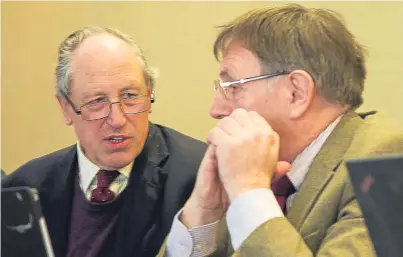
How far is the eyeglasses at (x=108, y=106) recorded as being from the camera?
62.1 inches

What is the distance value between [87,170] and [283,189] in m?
0.61

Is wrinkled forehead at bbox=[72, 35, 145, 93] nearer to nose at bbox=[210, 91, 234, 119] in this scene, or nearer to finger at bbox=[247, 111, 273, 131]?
nose at bbox=[210, 91, 234, 119]

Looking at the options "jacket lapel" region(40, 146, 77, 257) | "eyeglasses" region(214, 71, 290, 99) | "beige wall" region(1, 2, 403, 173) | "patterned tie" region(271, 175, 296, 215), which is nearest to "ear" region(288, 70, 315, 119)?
"eyeglasses" region(214, 71, 290, 99)

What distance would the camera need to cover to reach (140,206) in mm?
1506

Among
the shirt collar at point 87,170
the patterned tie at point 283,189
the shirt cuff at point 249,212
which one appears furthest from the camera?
the shirt collar at point 87,170

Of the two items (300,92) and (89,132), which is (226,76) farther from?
(89,132)

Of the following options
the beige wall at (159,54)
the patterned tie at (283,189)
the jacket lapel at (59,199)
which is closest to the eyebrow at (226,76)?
the patterned tie at (283,189)

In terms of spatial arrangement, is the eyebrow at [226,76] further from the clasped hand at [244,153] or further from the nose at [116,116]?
the nose at [116,116]

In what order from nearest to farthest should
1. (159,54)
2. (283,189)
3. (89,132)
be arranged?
1. (283,189)
2. (89,132)
3. (159,54)

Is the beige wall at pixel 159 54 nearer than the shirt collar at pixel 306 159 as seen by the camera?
No

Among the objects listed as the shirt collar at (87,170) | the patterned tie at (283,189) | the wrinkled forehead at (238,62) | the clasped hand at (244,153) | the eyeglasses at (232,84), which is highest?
the wrinkled forehead at (238,62)

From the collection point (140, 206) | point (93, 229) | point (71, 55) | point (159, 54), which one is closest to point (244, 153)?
point (140, 206)

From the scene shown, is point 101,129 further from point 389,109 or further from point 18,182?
point 389,109

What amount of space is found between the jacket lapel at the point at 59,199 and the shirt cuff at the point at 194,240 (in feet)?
1.28
